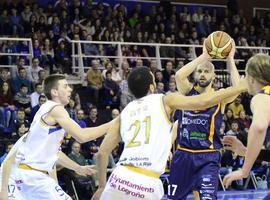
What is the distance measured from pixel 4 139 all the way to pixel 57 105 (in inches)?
294

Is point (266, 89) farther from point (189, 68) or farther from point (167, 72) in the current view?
point (167, 72)

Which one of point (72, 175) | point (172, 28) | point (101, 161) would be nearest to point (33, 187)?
point (101, 161)

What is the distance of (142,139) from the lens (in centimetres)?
504

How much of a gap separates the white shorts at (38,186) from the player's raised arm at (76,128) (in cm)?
64

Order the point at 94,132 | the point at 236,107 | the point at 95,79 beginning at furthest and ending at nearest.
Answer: the point at 236,107 < the point at 95,79 < the point at 94,132

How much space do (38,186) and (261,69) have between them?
106 inches

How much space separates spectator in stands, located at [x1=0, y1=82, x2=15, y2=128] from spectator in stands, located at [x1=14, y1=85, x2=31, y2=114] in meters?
0.14

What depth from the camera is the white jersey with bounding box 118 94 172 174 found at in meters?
5.02

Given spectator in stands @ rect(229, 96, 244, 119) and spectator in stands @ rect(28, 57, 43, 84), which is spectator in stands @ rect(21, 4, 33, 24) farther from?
spectator in stands @ rect(229, 96, 244, 119)

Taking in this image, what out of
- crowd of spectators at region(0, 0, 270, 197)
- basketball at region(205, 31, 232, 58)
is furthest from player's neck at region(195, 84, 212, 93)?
crowd of spectators at region(0, 0, 270, 197)

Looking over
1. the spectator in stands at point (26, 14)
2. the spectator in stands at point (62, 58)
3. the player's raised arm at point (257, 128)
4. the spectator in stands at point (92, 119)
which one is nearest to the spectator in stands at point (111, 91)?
the spectator in stands at point (62, 58)

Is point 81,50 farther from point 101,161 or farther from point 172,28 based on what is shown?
point 101,161

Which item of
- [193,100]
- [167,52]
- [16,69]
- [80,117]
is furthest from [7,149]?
[167,52]

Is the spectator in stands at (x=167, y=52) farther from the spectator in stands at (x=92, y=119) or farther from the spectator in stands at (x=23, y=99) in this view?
the spectator in stands at (x=23, y=99)
